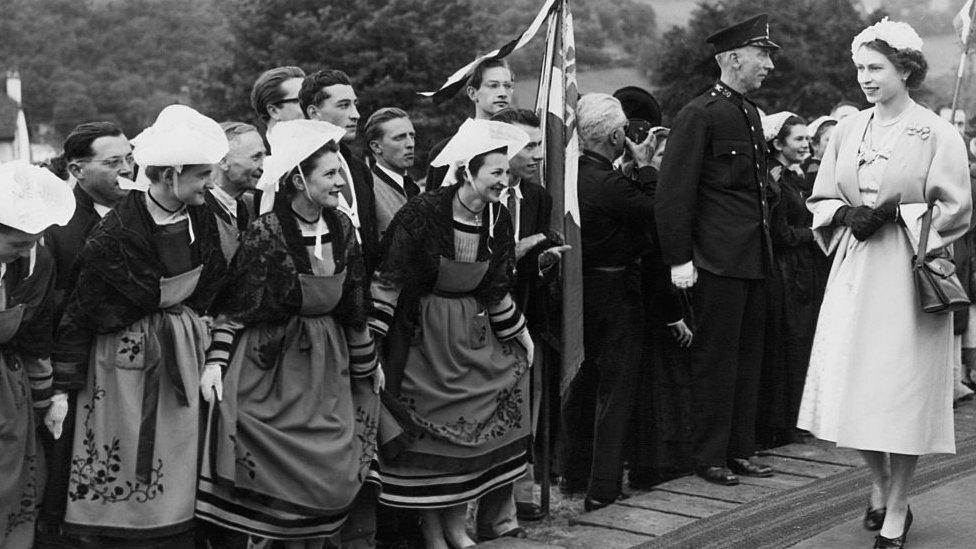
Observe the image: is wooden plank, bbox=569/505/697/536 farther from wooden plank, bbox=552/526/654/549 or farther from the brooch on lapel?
the brooch on lapel

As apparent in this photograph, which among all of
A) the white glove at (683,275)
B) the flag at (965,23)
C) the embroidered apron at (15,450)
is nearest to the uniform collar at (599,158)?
the white glove at (683,275)

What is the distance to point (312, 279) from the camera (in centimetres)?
488

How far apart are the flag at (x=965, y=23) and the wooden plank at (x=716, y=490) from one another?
12.4 ft

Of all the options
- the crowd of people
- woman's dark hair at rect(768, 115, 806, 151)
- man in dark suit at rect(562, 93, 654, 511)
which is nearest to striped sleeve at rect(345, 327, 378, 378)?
the crowd of people

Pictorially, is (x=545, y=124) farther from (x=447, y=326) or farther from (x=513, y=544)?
(x=513, y=544)

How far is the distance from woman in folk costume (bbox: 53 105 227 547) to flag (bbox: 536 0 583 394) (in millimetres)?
1885

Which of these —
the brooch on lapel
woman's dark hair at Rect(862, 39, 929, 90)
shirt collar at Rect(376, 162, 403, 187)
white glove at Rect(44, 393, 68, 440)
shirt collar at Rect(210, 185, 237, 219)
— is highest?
woman's dark hair at Rect(862, 39, 929, 90)

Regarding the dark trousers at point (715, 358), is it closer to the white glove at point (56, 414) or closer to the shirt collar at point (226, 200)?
the shirt collar at point (226, 200)

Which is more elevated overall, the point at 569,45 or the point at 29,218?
the point at 569,45

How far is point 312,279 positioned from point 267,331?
270 millimetres

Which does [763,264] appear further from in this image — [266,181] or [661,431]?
[266,181]

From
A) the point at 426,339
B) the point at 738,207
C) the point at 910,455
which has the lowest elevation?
the point at 910,455

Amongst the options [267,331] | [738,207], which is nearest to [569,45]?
[738,207]

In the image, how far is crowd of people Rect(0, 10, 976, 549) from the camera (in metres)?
4.69
